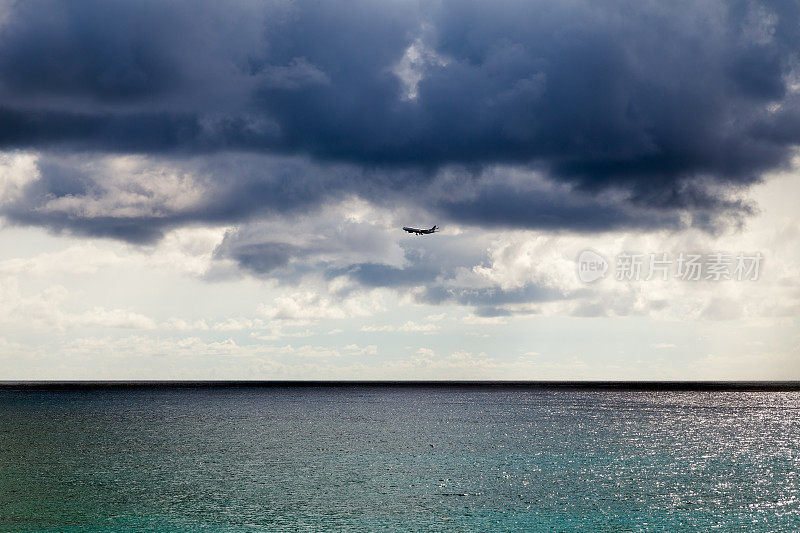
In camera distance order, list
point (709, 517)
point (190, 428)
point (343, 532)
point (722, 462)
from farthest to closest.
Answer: point (190, 428), point (722, 462), point (709, 517), point (343, 532)

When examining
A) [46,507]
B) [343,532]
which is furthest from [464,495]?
[46,507]

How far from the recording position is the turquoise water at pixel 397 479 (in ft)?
159

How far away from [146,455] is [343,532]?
153 ft

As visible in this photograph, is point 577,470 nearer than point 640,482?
No

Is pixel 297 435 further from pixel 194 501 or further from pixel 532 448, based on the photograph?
pixel 194 501

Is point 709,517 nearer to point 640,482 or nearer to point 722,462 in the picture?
point 640,482

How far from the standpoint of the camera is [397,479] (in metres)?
65.5

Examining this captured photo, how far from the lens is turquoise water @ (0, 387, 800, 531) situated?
159 feet

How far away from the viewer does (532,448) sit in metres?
91.4

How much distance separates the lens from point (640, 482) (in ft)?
209

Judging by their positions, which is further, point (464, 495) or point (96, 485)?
point (96, 485)

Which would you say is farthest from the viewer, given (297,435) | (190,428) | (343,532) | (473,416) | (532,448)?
(473,416)

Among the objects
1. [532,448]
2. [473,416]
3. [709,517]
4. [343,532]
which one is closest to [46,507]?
[343,532]

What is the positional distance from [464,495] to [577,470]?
18.0 metres
